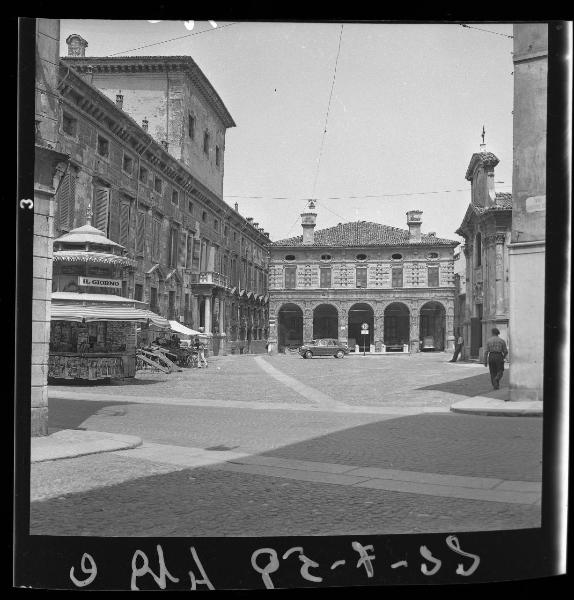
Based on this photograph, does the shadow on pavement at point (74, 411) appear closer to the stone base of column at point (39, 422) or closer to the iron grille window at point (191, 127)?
the stone base of column at point (39, 422)

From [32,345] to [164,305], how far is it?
5.22ft

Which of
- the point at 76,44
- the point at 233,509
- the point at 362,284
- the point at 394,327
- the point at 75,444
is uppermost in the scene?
the point at 76,44

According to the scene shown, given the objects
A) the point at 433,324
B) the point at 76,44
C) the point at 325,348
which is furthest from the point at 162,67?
the point at 433,324

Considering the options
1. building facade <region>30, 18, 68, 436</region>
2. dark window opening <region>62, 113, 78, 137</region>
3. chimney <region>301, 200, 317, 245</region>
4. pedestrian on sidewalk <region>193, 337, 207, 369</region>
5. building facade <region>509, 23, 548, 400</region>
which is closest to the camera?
building facade <region>30, 18, 68, 436</region>

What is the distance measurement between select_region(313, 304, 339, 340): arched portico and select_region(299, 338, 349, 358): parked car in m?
0.13

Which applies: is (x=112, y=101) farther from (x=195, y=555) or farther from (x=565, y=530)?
(x=565, y=530)

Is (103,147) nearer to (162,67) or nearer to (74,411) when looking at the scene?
(162,67)

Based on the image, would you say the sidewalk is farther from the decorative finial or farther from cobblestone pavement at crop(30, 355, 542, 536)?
the decorative finial

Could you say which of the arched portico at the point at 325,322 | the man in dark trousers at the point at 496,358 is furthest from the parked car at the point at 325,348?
the man in dark trousers at the point at 496,358

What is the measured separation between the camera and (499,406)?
4.19 metres

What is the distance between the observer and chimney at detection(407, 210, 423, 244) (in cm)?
445

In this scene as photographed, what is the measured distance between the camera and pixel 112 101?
15.8ft

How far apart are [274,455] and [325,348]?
337 centimetres

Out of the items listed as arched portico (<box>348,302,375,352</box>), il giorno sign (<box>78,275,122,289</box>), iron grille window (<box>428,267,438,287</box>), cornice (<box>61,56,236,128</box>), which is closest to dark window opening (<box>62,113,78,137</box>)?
cornice (<box>61,56,236,128</box>)
